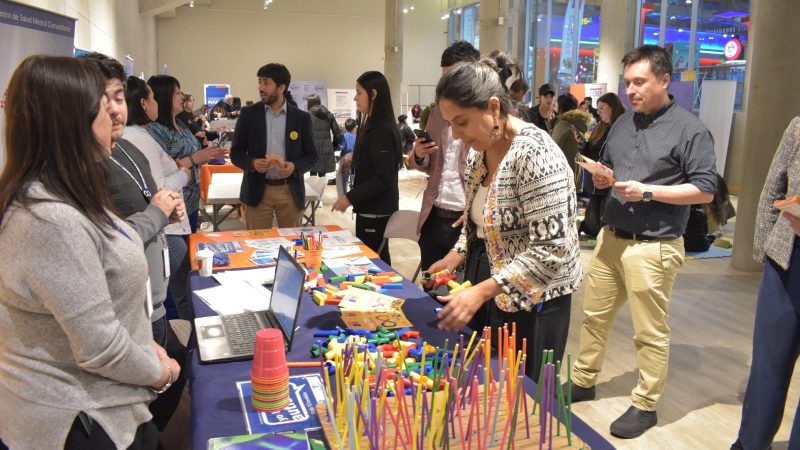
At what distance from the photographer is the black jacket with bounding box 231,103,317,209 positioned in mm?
3904

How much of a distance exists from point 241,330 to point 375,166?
1764 mm

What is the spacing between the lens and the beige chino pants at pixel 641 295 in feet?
8.34

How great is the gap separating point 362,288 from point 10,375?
1.25 m

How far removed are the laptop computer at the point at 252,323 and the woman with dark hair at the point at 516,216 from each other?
17.4 inches

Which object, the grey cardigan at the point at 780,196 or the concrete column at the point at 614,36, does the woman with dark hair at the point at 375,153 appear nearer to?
the grey cardigan at the point at 780,196

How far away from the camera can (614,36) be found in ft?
37.3

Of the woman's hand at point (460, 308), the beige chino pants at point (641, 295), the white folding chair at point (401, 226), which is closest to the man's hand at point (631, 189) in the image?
the beige chino pants at point (641, 295)

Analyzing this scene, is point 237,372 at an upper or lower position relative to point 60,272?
lower

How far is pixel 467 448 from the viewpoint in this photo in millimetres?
1213

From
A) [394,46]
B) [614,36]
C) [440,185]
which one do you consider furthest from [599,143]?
[394,46]

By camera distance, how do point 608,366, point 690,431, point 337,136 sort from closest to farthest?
Answer: point 690,431 → point 608,366 → point 337,136

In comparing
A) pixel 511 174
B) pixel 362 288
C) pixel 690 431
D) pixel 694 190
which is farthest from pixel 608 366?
pixel 511 174

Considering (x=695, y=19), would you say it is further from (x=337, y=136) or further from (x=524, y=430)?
(x=524, y=430)

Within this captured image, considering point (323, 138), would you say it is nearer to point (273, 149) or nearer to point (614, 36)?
point (273, 149)
